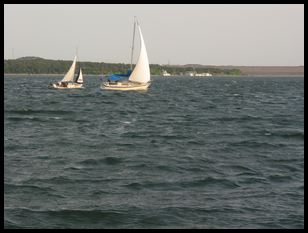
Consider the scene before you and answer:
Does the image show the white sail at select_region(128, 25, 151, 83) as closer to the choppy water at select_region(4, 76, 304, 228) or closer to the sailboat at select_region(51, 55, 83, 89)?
the sailboat at select_region(51, 55, 83, 89)

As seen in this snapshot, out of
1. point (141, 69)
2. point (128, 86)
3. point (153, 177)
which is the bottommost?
point (153, 177)

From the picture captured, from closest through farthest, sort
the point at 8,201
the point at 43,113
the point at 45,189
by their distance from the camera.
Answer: the point at 8,201, the point at 45,189, the point at 43,113

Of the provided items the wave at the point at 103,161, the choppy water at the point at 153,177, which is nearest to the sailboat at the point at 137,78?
the choppy water at the point at 153,177

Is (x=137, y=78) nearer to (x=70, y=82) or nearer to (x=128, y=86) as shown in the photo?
(x=128, y=86)

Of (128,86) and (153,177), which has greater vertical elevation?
(128,86)

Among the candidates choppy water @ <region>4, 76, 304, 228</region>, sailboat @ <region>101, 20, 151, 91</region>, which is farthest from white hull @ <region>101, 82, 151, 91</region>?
choppy water @ <region>4, 76, 304, 228</region>

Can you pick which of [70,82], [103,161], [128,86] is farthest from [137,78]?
[103,161]

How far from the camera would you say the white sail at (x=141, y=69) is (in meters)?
81.9

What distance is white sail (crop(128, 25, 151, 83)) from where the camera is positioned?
81.9 m

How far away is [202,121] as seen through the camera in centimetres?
4022

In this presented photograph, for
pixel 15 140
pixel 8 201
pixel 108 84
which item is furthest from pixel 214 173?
pixel 108 84

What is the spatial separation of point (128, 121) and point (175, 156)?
1713 centimetres

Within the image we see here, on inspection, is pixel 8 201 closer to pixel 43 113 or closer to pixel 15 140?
pixel 15 140

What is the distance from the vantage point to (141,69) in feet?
271
